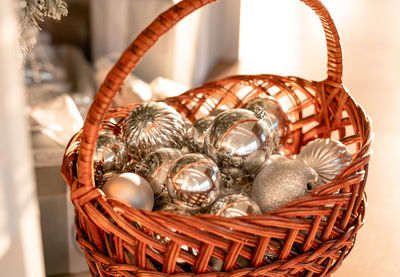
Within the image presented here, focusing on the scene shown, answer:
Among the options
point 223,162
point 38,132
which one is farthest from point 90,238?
point 38,132

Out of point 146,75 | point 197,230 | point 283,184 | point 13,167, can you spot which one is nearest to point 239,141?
point 283,184

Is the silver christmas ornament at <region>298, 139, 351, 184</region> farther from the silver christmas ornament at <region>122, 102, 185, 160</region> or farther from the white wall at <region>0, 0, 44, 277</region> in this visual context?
the white wall at <region>0, 0, 44, 277</region>

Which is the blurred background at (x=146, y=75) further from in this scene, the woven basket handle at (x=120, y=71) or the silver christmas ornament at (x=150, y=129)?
the silver christmas ornament at (x=150, y=129)

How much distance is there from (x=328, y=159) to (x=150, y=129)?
33 centimetres

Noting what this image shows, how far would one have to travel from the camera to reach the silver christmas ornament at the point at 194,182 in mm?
635

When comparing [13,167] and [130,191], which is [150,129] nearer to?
[130,191]

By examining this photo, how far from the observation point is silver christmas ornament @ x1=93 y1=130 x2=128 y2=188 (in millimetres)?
749

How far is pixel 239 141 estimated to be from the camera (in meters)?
0.70

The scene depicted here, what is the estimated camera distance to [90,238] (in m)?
0.62

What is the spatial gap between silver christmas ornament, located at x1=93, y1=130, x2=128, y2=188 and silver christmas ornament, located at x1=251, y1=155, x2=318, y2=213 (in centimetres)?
26

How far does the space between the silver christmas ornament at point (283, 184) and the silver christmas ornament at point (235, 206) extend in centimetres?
4

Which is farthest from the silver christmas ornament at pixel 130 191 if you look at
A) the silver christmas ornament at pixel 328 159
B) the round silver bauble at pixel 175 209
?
the silver christmas ornament at pixel 328 159

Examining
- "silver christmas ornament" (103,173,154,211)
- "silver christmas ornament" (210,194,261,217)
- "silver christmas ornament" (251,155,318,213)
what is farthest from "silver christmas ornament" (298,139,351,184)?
"silver christmas ornament" (103,173,154,211)

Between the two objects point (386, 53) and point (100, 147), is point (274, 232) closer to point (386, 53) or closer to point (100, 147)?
point (100, 147)
